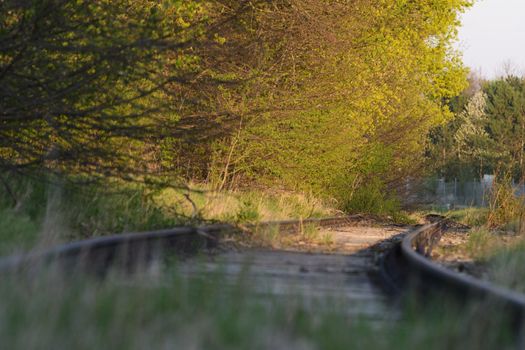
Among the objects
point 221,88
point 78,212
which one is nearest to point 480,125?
point 221,88

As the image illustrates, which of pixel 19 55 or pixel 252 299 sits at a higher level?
Answer: pixel 19 55

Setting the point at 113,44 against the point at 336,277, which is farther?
the point at 113,44

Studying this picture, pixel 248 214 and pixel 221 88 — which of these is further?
pixel 221 88

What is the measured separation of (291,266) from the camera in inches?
383

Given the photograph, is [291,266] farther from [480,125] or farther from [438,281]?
[480,125]

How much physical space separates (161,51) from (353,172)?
62.4ft

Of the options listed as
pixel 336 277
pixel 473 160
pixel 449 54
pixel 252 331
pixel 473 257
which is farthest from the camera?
pixel 473 160

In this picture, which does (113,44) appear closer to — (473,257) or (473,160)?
(473,257)

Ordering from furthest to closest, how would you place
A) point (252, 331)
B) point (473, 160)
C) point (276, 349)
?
point (473, 160) → point (252, 331) → point (276, 349)

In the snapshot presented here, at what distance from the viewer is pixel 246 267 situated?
693cm

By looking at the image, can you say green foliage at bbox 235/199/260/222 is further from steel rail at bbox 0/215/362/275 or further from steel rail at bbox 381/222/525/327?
steel rail at bbox 381/222/525/327

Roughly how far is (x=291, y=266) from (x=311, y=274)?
77cm

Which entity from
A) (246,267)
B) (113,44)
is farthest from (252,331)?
(113,44)

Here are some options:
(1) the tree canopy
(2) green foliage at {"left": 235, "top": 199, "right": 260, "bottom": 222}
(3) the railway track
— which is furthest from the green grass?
(2) green foliage at {"left": 235, "top": 199, "right": 260, "bottom": 222}
